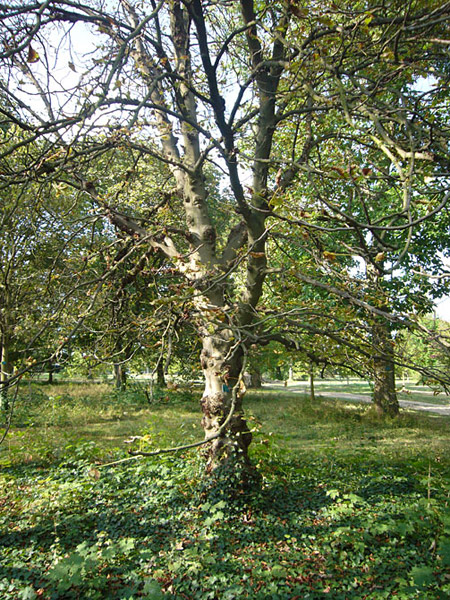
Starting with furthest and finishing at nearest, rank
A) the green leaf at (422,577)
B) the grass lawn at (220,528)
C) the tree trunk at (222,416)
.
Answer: the tree trunk at (222,416) → the grass lawn at (220,528) → the green leaf at (422,577)

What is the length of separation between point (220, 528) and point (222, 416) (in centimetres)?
120

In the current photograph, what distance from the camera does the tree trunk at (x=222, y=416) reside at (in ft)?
15.6

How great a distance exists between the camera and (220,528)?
4195 millimetres

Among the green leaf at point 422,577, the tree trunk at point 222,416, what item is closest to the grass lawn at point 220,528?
the green leaf at point 422,577

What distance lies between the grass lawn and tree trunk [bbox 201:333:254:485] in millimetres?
207

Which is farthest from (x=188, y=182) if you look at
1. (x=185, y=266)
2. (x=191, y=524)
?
(x=191, y=524)

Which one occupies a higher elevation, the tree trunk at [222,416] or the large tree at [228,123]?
the large tree at [228,123]

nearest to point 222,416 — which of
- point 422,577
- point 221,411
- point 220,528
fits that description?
point 221,411

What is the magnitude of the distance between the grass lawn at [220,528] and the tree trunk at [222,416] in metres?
0.21

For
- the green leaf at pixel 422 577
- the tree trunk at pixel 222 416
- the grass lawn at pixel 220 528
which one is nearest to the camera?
the green leaf at pixel 422 577

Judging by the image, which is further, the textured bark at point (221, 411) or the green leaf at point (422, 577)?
the textured bark at point (221, 411)

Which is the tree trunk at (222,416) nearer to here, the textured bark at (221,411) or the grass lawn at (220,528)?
the textured bark at (221,411)

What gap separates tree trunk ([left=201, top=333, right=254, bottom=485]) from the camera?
4.77m

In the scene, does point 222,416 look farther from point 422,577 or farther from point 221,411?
point 422,577
